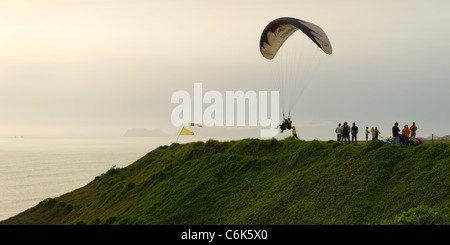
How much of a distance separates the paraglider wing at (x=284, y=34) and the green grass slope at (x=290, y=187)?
22.1ft

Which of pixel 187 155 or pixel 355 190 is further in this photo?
pixel 187 155

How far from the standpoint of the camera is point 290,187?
24781mm

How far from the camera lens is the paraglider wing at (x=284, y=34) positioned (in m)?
28.0

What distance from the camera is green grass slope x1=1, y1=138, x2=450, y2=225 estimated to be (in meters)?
20.0

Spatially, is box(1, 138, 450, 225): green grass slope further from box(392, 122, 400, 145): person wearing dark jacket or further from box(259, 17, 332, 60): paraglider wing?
box(259, 17, 332, 60): paraglider wing

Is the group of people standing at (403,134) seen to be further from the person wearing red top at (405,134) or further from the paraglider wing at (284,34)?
the paraglider wing at (284,34)

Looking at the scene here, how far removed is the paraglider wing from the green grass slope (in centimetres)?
673

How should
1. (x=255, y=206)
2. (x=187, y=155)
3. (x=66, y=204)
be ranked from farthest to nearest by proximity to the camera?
1. (x=66, y=204)
2. (x=187, y=155)
3. (x=255, y=206)

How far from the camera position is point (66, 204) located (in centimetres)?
4494

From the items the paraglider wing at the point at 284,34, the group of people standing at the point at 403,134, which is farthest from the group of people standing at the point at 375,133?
the paraglider wing at the point at 284,34

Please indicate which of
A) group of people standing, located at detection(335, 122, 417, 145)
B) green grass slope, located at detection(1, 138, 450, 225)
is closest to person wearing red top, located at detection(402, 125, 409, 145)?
group of people standing, located at detection(335, 122, 417, 145)
